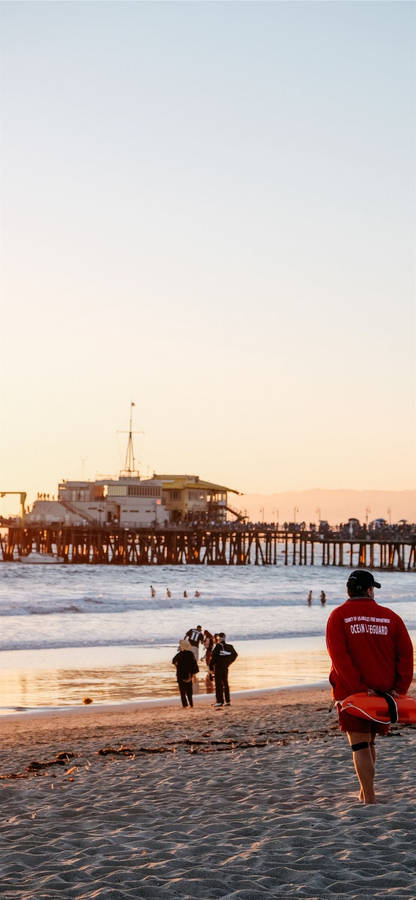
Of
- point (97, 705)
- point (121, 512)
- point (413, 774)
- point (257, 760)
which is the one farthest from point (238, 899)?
point (121, 512)

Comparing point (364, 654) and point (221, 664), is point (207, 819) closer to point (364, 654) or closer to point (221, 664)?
point (364, 654)

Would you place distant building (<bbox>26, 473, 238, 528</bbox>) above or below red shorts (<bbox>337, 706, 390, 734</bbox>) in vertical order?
above

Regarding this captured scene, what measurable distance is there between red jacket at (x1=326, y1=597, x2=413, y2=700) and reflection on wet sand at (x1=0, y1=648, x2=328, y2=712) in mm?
10845

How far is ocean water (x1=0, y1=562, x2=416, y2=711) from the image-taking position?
64.1 ft

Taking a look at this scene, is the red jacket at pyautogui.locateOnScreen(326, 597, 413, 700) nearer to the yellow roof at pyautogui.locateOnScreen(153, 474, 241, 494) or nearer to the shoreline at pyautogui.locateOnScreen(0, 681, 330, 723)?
the shoreline at pyautogui.locateOnScreen(0, 681, 330, 723)

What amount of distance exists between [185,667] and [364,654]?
9.39 metres

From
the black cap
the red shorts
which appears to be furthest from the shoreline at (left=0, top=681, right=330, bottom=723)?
the black cap

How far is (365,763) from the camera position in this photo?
20.9 ft

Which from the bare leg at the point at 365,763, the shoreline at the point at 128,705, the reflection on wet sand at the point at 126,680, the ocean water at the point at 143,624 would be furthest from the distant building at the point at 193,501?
the bare leg at the point at 365,763

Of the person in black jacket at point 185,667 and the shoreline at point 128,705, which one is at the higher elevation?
the person in black jacket at point 185,667

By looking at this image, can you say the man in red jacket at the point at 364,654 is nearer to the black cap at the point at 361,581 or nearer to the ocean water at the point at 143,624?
the black cap at the point at 361,581

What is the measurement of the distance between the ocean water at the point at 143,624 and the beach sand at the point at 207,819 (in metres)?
6.62

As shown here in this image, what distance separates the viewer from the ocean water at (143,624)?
64.1 feet

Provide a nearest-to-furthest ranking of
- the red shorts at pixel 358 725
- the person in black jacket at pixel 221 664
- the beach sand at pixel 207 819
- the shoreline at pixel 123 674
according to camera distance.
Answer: the beach sand at pixel 207 819 < the red shorts at pixel 358 725 < the person in black jacket at pixel 221 664 < the shoreline at pixel 123 674
